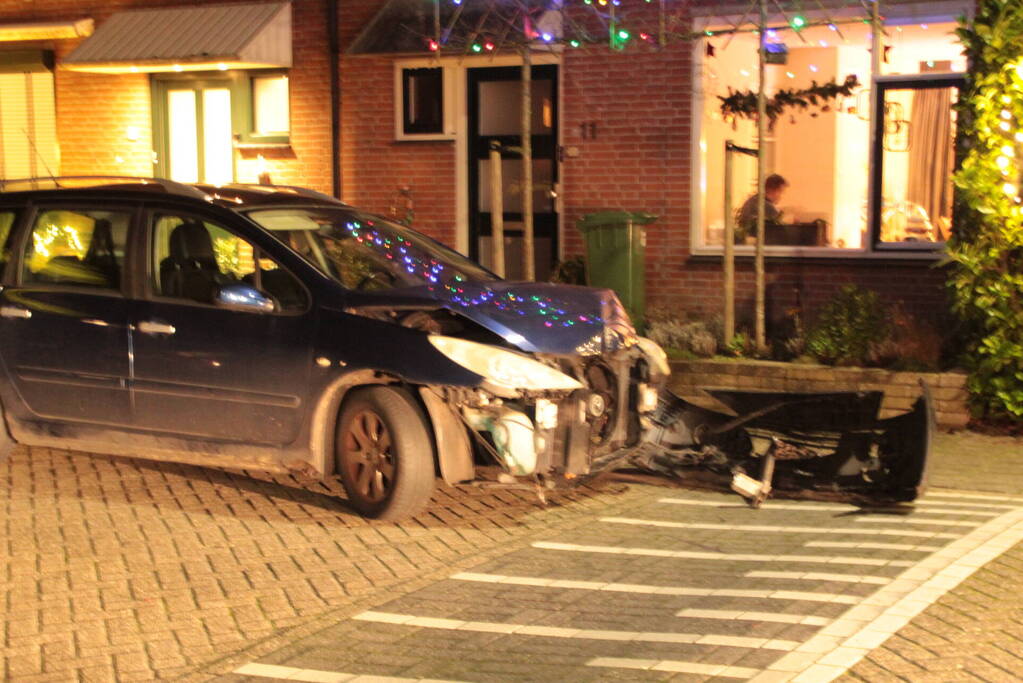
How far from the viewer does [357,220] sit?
8633 millimetres

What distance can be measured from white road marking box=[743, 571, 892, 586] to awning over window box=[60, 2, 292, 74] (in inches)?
418

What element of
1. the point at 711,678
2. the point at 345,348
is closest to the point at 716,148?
the point at 345,348

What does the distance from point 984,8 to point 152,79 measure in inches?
422

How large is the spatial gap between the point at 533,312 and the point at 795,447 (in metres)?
2.02

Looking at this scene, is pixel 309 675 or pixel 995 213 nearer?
pixel 309 675

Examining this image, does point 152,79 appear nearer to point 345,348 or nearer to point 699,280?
point 699,280

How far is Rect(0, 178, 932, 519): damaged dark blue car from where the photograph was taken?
7312mm

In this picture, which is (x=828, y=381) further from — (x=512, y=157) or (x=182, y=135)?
(x=182, y=135)

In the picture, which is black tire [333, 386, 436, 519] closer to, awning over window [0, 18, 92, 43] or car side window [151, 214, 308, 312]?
car side window [151, 214, 308, 312]

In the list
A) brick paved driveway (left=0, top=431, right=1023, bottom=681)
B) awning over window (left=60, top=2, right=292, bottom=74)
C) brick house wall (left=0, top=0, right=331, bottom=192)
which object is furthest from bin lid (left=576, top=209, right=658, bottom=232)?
brick paved driveway (left=0, top=431, right=1023, bottom=681)

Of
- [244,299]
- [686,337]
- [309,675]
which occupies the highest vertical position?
[244,299]

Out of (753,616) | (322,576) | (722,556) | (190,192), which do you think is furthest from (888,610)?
(190,192)

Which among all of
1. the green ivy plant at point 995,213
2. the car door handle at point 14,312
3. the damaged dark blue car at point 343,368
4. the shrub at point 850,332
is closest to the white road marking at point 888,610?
the damaged dark blue car at point 343,368

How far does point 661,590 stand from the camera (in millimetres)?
6391
